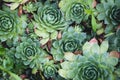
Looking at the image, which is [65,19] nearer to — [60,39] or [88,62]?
[60,39]

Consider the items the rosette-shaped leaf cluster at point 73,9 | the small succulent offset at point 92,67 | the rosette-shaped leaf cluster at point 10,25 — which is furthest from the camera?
the rosette-shaped leaf cluster at point 10,25

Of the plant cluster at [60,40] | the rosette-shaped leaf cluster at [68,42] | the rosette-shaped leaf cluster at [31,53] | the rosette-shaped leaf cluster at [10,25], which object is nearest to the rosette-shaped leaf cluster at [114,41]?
the plant cluster at [60,40]

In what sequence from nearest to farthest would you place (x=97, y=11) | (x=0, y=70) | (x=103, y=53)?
(x=103, y=53) < (x=97, y=11) < (x=0, y=70)

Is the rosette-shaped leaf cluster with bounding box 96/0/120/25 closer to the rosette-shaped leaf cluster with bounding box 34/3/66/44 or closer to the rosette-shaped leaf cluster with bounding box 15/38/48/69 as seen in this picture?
the rosette-shaped leaf cluster with bounding box 34/3/66/44

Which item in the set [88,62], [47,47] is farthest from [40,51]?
[88,62]

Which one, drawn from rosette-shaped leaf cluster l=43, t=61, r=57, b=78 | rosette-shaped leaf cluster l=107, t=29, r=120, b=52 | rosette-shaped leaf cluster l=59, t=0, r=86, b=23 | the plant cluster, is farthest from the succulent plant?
rosette-shaped leaf cluster l=107, t=29, r=120, b=52

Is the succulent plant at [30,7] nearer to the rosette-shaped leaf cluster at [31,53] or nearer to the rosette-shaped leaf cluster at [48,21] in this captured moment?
the rosette-shaped leaf cluster at [48,21]
